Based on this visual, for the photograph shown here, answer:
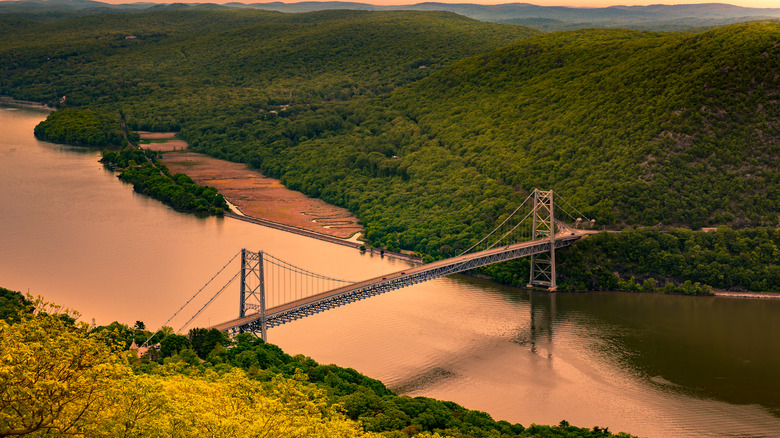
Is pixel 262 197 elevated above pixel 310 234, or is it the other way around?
pixel 262 197

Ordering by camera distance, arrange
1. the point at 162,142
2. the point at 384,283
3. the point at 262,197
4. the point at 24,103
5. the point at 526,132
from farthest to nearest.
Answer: the point at 24,103, the point at 162,142, the point at 262,197, the point at 526,132, the point at 384,283

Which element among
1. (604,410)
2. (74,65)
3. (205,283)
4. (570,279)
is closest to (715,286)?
(570,279)

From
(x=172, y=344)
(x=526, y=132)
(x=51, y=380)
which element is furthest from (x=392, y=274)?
(x=526, y=132)

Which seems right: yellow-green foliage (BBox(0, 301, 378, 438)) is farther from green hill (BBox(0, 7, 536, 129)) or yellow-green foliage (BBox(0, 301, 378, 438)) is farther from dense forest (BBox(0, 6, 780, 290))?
green hill (BBox(0, 7, 536, 129))

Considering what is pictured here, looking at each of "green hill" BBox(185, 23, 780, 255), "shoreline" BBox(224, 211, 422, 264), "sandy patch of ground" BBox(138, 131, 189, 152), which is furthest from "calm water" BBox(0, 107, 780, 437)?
"sandy patch of ground" BBox(138, 131, 189, 152)

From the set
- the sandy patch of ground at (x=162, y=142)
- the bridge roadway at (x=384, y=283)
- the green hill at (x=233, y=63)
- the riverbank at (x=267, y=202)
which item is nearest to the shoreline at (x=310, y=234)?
the riverbank at (x=267, y=202)

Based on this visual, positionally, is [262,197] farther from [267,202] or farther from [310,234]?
[310,234]
